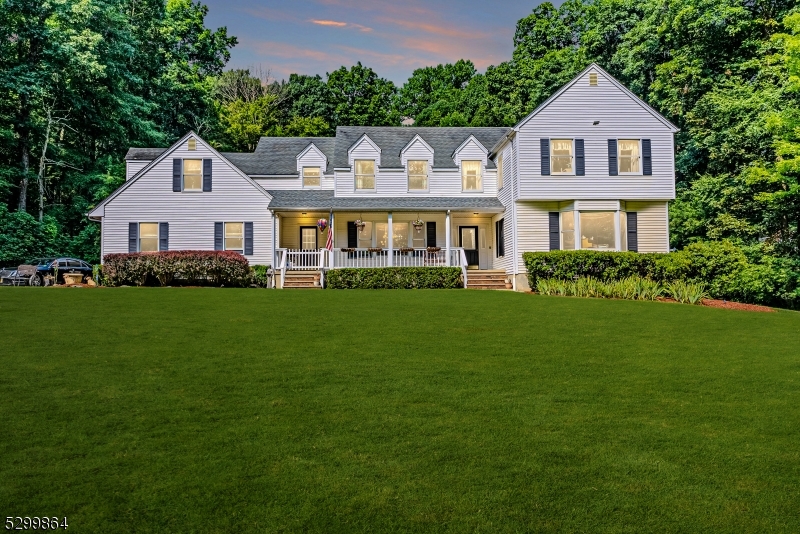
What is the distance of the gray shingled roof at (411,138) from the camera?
1139 inches

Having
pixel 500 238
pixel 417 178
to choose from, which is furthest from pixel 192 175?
pixel 500 238

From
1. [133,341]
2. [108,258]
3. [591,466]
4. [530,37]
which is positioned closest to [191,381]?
[133,341]

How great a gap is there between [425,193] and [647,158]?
9480 mm

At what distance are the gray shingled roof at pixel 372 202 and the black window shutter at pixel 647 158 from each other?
5.85 m

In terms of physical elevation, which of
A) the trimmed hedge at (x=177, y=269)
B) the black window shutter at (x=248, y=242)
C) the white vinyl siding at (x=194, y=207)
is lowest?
the trimmed hedge at (x=177, y=269)

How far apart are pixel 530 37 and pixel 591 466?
39.9m

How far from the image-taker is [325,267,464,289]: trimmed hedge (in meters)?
22.2

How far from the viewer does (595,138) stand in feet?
80.6

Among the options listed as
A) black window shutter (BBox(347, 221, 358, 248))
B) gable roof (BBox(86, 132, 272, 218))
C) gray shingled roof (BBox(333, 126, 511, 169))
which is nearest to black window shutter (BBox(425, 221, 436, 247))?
gray shingled roof (BBox(333, 126, 511, 169))

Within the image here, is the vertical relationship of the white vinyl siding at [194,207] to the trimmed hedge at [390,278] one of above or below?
above

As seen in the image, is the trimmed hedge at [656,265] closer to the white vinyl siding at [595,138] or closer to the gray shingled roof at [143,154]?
the white vinyl siding at [595,138]

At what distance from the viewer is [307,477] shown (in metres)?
4.92

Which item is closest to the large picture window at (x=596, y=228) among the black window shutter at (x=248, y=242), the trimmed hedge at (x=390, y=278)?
the trimmed hedge at (x=390, y=278)

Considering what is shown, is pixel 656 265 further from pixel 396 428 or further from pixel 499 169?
pixel 396 428
